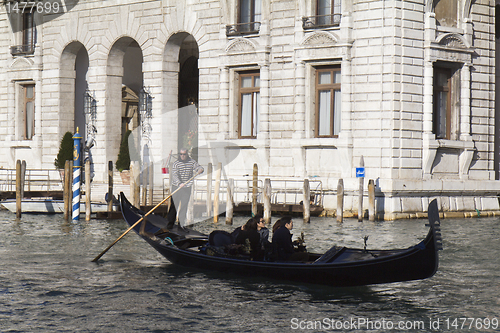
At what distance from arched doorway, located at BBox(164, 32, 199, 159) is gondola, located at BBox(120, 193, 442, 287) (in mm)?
12087

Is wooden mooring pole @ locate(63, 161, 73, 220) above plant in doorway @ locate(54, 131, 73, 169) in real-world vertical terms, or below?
below

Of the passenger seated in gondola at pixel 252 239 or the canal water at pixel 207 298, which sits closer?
the canal water at pixel 207 298

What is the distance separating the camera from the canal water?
8.82 metres

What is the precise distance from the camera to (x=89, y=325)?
8680 millimetres

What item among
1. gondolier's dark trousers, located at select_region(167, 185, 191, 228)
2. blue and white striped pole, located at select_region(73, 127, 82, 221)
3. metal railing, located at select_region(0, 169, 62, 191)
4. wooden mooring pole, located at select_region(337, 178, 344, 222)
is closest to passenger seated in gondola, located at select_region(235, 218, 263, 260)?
gondolier's dark trousers, located at select_region(167, 185, 191, 228)

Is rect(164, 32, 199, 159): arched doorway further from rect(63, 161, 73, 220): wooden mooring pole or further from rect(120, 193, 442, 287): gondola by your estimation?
rect(120, 193, 442, 287): gondola

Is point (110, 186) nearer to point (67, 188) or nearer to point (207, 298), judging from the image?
point (67, 188)

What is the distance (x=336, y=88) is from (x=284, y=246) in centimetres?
1064

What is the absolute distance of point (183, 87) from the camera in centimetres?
2812

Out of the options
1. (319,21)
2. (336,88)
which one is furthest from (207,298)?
(319,21)

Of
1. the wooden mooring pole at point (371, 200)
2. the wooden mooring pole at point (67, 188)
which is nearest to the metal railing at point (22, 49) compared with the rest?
the wooden mooring pole at point (67, 188)

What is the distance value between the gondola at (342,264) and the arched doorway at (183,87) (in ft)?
39.7

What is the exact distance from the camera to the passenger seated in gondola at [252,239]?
11219 mm

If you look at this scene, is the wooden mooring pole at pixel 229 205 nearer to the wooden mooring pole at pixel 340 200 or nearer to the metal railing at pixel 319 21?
the wooden mooring pole at pixel 340 200
